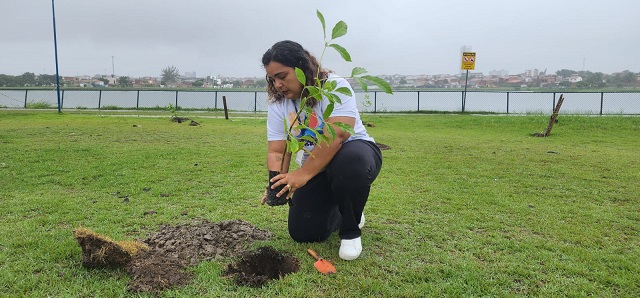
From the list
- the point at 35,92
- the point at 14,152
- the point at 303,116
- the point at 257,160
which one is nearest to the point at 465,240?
the point at 303,116

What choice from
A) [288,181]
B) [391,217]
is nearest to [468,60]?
[391,217]

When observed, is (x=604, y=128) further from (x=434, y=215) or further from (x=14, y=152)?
(x=14, y=152)

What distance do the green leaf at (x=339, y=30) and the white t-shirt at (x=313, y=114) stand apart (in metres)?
0.46

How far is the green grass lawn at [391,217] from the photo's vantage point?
7.04 ft

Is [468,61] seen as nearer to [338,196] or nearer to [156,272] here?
[338,196]

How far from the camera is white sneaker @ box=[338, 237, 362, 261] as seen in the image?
7.95 feet

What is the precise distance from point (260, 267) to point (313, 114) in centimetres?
86

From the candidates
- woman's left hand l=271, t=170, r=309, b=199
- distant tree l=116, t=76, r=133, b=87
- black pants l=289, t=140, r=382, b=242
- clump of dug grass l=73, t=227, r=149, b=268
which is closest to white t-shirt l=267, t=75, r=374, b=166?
black pants l=289, t=140, r=382, b=242

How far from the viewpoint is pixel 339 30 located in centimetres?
190

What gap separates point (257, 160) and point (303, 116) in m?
3.53

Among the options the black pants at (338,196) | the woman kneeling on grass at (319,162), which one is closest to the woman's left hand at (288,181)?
the woman kneeling on grass at (319,162)

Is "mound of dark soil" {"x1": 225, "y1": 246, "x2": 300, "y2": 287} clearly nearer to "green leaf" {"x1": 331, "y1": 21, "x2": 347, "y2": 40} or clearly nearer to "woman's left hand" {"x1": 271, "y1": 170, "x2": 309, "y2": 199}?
"woman's left hand" {"x1": 271, "y1": 170, "x2": 309, "y2": 199}

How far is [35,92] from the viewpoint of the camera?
2344cm

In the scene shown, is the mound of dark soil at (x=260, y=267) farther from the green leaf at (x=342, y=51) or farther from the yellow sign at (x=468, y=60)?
the yellow sign at (x=468, y=60)
